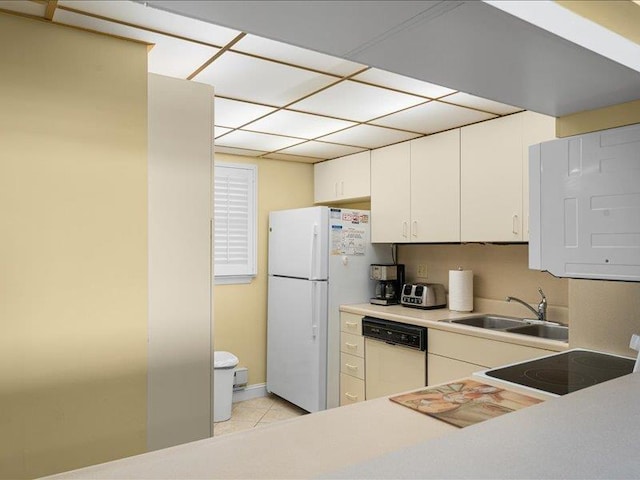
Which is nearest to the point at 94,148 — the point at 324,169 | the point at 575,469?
the point at 575,469

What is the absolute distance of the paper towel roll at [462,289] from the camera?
357cm

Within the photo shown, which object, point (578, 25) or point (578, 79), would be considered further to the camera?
point (578, 79)

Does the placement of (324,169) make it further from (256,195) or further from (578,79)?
(578,79)

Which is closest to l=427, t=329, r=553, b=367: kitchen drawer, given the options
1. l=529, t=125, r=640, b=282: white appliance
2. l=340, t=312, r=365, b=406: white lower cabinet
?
l=340, t=312, r=365, b=406: white lower cabinet

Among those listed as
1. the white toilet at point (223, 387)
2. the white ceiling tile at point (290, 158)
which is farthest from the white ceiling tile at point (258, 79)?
the white toilet at point (223, 387)

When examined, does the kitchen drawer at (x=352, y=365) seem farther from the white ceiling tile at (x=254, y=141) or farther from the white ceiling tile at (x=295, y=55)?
the white ceiling tile at (x=295, y=55)

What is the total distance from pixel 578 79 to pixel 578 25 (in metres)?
0.35

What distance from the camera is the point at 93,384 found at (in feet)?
6.40

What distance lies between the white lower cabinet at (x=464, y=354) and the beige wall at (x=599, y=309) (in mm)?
643

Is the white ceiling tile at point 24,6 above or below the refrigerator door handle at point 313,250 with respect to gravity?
above

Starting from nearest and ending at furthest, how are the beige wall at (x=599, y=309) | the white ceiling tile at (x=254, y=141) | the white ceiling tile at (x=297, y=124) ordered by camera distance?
the beige wall at (x=599, y=309) < the white ceiling tile at (x=297, y=124) < the white ceiling tile at (x=254, y=141)

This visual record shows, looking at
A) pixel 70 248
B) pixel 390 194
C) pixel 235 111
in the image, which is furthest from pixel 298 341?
pixel 70 248

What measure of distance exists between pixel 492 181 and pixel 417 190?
658 mm

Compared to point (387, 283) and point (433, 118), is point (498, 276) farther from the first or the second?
point (433, 118)
